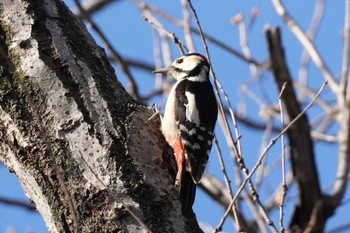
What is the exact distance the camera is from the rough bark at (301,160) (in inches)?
139

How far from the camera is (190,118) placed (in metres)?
4.07

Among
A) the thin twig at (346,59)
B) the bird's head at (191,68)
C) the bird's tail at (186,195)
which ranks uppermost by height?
the bird's head at (191,68)

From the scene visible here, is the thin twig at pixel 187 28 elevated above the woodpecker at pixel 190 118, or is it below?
above

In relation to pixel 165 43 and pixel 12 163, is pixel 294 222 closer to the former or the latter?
pixel 12 163

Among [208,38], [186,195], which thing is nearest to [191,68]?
[208,38]

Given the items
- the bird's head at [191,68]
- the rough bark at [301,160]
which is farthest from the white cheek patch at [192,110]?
the rough bark at [301,160]

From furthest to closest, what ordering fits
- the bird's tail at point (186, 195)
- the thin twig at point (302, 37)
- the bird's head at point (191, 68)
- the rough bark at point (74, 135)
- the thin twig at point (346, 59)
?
1. the bird's head at point (191, 68)
2. the thin twig at point (302, 37)
3. the thin twig at point (346, 59)
4. the bird's tail at point (186, 195)
5. the rough bark at point (74, 135)

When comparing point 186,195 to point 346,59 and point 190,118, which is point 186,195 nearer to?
point 190,118

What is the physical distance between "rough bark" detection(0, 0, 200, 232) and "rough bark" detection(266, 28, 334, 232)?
2.65 feet

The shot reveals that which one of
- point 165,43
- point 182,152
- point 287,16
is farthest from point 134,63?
point 182,152

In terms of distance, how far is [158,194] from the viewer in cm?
270

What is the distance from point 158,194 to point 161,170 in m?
0.21

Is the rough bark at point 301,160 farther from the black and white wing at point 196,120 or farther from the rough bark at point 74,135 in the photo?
the rough bark at point 74,135

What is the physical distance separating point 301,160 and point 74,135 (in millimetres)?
1444
